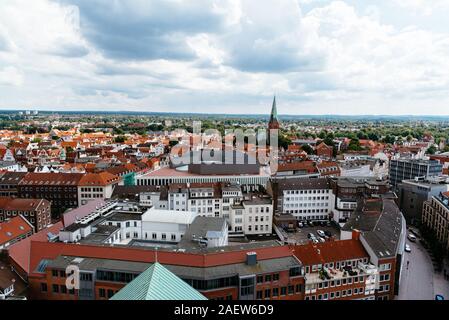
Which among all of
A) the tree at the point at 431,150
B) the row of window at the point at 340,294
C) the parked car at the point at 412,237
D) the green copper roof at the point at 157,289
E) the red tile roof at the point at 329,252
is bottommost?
the parked car at the point at 412,237

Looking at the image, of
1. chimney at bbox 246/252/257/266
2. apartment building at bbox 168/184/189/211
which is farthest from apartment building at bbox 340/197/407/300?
apartment building at bbox 168/184/189/211

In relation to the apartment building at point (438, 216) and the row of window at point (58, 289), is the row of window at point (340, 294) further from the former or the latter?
the apartment building at point (438, 216)

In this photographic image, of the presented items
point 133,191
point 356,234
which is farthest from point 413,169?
point 133,191

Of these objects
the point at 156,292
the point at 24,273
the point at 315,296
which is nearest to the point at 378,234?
the point at 315,296

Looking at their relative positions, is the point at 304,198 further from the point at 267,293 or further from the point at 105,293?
the point at 105,293

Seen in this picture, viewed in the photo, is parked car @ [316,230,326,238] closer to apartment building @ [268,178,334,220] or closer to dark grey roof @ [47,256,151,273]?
apartment building @ [268,178,334,220]

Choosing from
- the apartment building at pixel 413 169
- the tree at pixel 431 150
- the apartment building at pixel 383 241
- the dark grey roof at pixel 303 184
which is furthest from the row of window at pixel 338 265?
the tree at pixel 431 150
